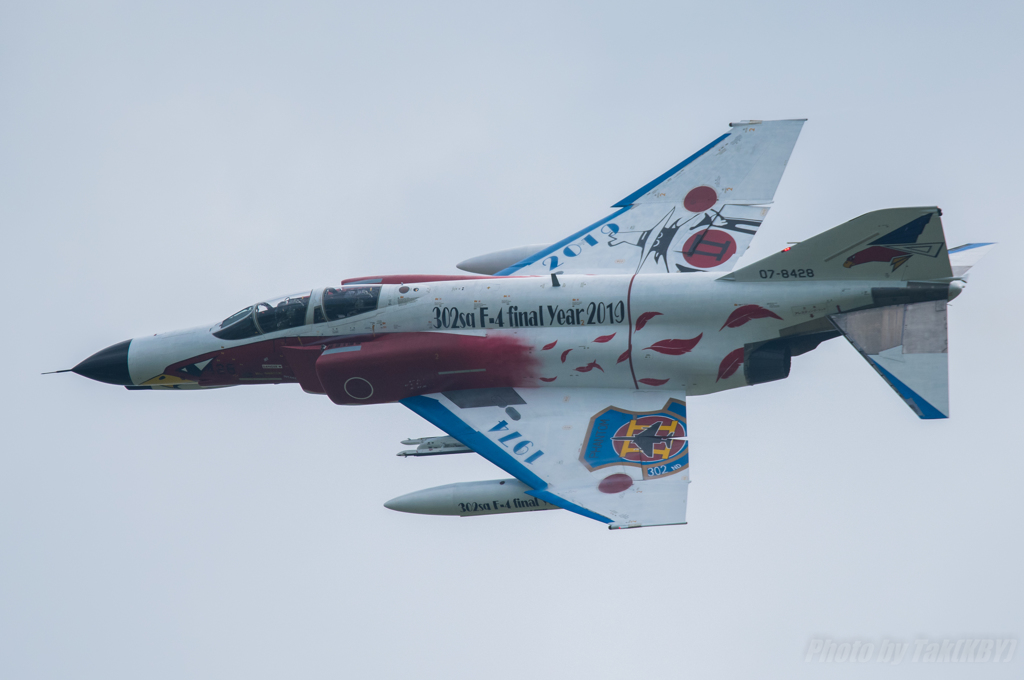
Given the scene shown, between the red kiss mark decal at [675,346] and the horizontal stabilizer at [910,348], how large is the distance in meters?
2.72

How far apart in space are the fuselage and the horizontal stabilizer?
0.46 meters

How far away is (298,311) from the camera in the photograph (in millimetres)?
23297

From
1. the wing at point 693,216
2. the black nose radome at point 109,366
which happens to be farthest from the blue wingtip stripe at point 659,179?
the black nose radome at point 109,366

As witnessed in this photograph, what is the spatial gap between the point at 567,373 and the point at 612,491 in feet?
8.97

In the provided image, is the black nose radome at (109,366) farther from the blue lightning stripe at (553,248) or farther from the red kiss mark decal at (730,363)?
the red kiss mark decal at (730,363)

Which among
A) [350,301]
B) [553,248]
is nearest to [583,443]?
[553,248]

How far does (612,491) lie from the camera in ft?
66.9

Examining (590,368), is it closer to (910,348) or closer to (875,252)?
(875,252)

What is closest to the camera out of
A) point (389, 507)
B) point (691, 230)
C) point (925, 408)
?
point (925, 408)

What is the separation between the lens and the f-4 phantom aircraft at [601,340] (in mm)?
20594

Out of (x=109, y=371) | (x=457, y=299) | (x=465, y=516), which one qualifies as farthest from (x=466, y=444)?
(x=109, y=371)

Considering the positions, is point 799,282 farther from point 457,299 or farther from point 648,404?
point 457,299

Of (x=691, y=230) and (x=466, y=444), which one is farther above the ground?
(x=691, y=230)

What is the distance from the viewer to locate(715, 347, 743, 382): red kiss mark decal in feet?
70.8
